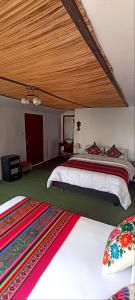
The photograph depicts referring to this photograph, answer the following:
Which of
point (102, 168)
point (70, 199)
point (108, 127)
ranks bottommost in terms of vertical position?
point (70, 199)

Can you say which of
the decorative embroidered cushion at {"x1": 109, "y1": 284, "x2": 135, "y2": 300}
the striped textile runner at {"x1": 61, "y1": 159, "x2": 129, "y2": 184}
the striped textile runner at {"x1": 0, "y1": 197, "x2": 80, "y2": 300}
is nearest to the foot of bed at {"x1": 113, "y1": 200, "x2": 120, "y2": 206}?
the striped textile runner at {"x1": 61, "y1": 159, "x2": 129, "y2": 184}

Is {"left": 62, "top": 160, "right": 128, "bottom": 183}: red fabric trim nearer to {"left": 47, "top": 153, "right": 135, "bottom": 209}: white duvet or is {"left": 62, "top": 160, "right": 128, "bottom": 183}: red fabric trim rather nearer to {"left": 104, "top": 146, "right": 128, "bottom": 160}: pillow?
{"left": 47, "top": 153, "right": 135, "bottom": 209}: white duvet

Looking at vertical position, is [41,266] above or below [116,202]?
above

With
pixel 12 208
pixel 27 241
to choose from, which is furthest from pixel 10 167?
pixel 27 241

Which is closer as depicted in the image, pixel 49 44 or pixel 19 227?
pixel 49 44

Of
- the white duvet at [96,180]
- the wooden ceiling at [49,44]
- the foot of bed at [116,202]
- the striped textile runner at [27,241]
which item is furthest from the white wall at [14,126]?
the foot of bed at [116,202]

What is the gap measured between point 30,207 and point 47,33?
1.76 meters

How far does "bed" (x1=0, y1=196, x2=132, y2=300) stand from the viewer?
1010 mm

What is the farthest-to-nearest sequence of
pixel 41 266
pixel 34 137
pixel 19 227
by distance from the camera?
pixel 34 137 < pixel 19 227 < pixel 41 266

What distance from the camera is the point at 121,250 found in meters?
1.10

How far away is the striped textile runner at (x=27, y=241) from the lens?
42.5 inches

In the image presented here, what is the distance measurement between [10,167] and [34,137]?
1802 mm

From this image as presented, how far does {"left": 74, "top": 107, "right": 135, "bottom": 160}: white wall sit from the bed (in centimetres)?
400

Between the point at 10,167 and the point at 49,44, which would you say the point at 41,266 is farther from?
the point at 10,167
